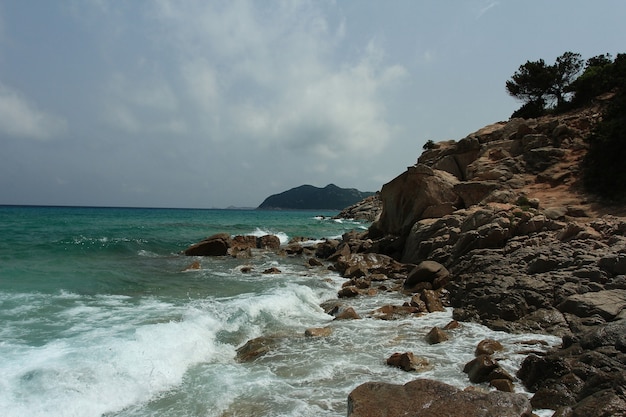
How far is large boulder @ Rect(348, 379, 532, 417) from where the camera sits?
521 cm

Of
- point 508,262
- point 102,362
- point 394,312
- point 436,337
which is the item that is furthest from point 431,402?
point 508,262

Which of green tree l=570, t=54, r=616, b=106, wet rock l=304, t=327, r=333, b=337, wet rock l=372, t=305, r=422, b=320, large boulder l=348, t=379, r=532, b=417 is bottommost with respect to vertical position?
wet rock l=304, t=327, r=333, b=337

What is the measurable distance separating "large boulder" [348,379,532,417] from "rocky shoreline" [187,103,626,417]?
2 centimetres

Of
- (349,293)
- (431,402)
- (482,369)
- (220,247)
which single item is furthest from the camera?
(220,247)

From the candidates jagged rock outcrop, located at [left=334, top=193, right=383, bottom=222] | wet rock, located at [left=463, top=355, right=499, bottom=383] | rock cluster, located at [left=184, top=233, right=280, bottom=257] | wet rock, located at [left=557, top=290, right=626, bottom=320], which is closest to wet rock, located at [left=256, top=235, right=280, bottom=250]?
rock cluster, located at [left=184, top=233, right=280, bottom=257]

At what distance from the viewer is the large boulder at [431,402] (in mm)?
5207

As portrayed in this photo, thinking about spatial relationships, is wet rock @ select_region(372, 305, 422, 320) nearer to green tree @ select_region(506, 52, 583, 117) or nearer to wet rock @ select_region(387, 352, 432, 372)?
wet rock @ select_region(387, 352, 432, 372)

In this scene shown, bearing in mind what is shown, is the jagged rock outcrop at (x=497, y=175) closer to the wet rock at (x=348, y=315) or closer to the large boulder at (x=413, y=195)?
the large boulder at (x=413, y=195)

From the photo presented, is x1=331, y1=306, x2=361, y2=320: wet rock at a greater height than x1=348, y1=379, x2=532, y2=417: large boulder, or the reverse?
x1=348, y1=379, x2=532, y2=417: large boulder

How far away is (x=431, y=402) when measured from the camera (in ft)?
17.8

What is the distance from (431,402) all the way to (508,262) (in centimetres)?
929

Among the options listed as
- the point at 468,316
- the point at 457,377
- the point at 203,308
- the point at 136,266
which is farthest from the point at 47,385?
the point at 136,266

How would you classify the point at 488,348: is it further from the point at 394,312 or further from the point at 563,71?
the point at 563,71

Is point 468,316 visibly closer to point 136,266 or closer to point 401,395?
point 401,395
